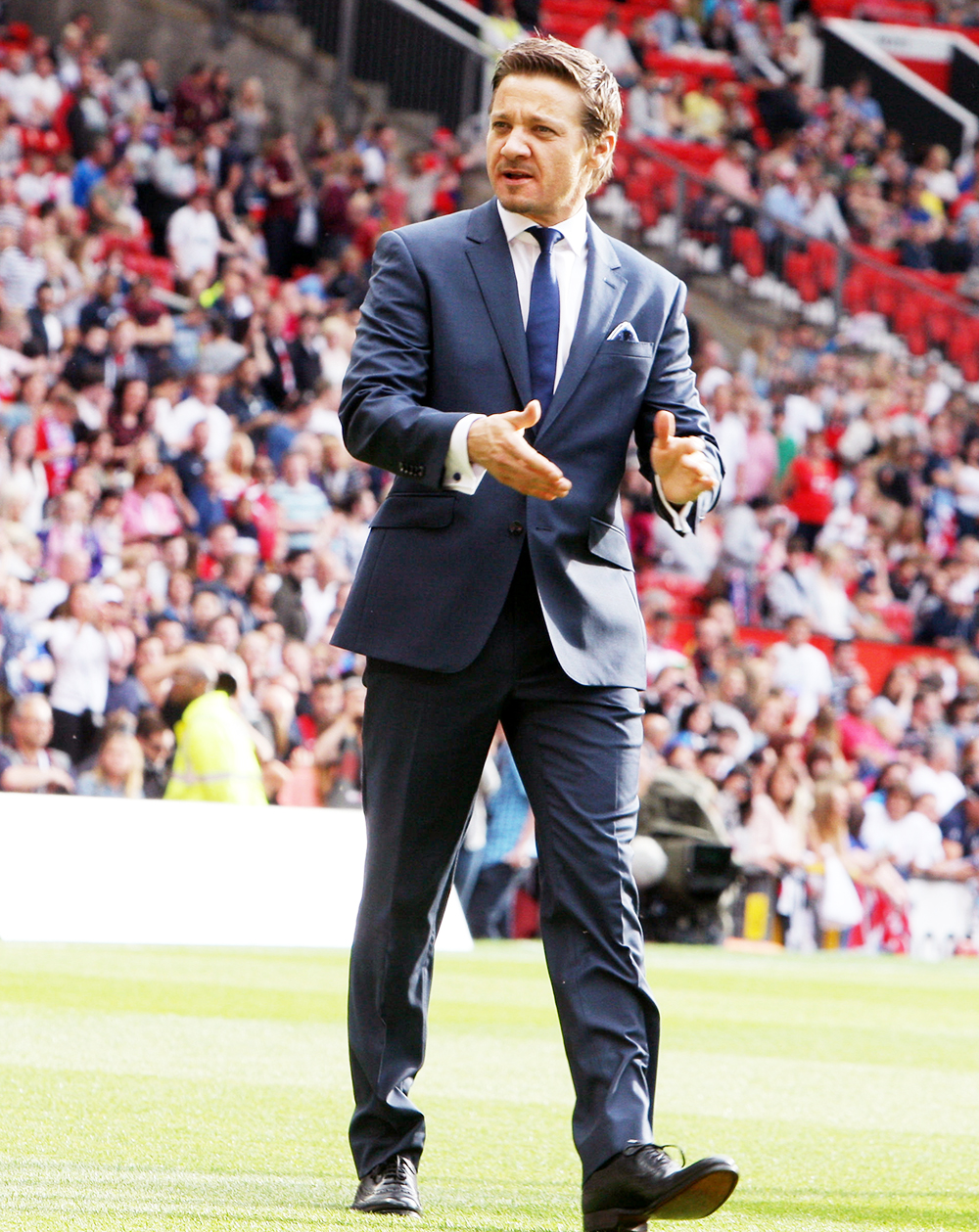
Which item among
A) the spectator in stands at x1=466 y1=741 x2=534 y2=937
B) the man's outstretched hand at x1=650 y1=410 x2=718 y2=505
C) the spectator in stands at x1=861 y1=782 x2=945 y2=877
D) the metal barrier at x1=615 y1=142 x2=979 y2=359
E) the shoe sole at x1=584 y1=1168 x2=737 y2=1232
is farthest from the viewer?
the metal barrier at x1=615 y1=142 x2=979 y2=359

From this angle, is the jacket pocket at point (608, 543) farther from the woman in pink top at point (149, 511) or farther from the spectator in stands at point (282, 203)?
the spectator in stands at point (282, 203)

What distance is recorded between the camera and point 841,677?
18.4 meters

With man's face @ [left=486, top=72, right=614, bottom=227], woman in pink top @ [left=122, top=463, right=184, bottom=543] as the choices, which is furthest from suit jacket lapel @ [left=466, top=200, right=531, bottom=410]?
woman in pink top @ [left=122, top=463, right=184, bottom=543]

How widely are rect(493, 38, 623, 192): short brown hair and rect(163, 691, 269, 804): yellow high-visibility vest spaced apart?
803 centimetres

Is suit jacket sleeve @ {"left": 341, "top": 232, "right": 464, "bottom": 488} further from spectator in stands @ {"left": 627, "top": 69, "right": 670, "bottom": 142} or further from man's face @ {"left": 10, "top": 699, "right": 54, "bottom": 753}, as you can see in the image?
spectator in stands @ {"left": 627, "top": 69, "right": 670, "bottom": 142}

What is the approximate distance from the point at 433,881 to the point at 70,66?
15116 mm

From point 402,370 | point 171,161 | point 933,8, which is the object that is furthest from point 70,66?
point 933,8

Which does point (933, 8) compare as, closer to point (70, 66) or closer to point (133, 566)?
point (70, 66)

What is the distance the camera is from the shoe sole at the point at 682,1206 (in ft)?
11.7

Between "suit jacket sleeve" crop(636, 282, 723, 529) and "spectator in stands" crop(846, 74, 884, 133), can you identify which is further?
"spectator in stands" crop(846, 74, 884, 133)

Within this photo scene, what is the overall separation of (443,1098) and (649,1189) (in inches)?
103

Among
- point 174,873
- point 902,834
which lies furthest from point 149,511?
point 902,834

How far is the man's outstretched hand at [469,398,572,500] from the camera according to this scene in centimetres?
371

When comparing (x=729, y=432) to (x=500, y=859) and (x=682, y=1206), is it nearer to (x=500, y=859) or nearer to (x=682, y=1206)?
(x=500, y=859)
